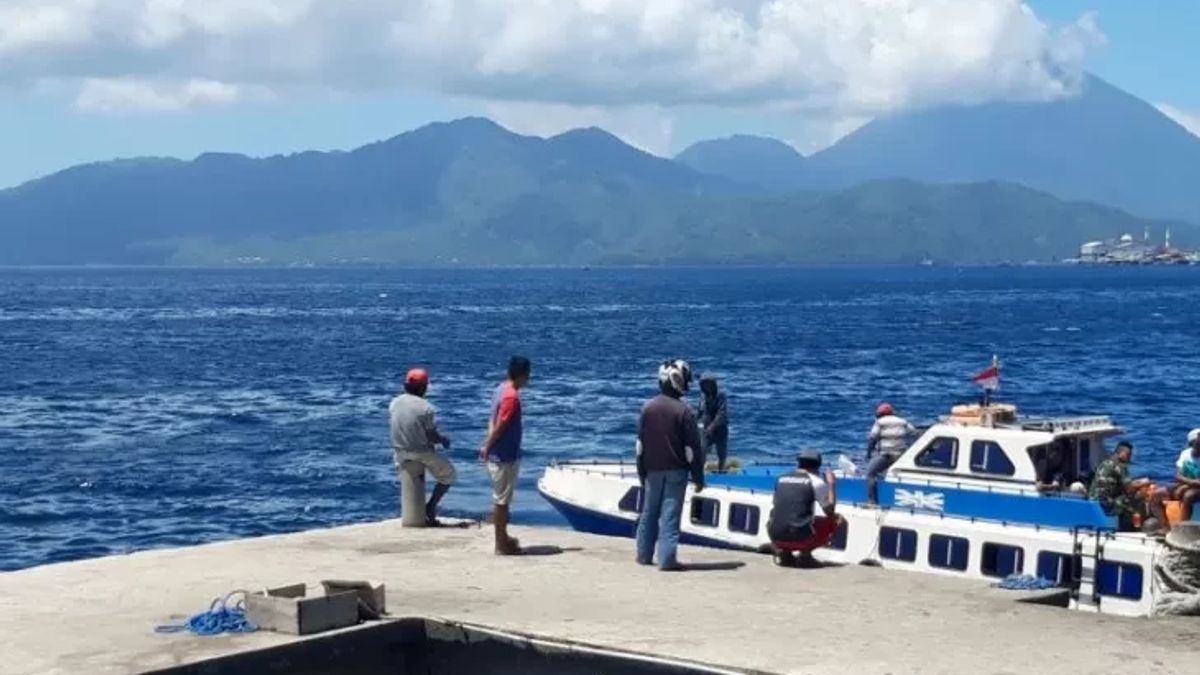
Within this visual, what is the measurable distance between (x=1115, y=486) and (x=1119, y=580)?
6.26 ft

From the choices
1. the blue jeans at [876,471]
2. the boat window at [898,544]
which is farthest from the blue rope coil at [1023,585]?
the blue jeans at [876,471]

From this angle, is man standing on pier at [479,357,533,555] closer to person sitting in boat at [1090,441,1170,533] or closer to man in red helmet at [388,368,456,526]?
man in red helmet at [388,368,456,526]

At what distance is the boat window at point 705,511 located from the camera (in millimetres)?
28594

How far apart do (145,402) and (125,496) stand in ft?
85.2

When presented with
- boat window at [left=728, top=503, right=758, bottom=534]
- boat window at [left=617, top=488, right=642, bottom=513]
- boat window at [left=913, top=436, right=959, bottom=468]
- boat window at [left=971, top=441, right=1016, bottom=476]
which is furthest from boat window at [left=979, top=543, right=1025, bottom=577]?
boat window at [left=617, top=488, right=642, bottom=513]

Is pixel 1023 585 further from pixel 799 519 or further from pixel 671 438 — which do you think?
pixel 671 438

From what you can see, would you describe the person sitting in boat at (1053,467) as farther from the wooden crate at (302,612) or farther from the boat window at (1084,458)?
the wooden crate at (302,612)

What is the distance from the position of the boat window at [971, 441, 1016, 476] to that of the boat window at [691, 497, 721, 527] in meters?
Answer: 4.01

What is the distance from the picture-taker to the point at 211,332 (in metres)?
124

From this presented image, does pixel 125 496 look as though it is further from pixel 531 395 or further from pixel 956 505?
pixel 531 395

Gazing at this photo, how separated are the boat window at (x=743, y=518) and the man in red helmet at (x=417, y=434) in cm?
883

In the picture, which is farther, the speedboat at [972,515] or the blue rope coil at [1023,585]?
the speedboat at [972,515]

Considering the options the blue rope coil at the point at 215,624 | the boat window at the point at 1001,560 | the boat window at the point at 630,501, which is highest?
the blue rope coil at the point at 215,624

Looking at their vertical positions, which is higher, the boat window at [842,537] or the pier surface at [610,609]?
the pier surface at [610,609]
